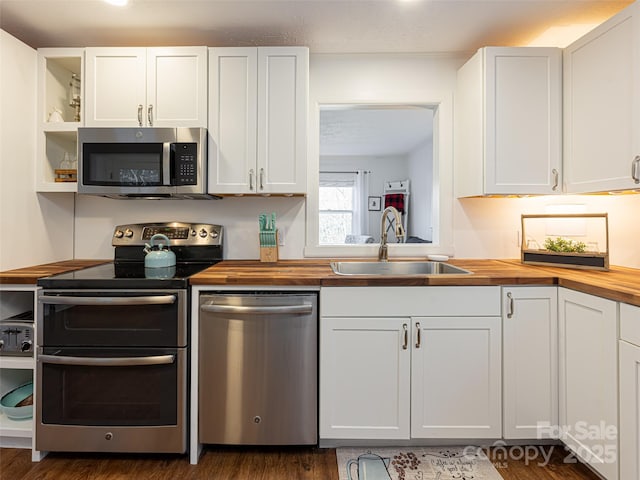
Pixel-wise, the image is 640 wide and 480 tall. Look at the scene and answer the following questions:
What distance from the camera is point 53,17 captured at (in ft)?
6.66

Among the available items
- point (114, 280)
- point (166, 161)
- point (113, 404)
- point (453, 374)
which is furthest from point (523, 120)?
point (113, 404)

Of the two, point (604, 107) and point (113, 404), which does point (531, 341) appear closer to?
point (604, 107)

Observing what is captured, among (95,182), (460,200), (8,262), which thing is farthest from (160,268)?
(460,200)

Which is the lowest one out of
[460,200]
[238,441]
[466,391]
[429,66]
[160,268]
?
[238,441]

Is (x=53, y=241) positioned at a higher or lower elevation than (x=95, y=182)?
lower

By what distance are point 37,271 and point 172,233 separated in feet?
2.37

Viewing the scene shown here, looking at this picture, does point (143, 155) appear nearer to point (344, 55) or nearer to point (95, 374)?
point (95, 374)

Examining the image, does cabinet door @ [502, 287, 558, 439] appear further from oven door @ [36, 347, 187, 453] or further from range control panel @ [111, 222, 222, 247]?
range control panel @ [111, 222, 222, 247]

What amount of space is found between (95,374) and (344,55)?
234cm

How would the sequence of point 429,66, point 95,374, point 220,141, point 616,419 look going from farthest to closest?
point 429,66 → point 220,141 → point 95,374 → point 616,419

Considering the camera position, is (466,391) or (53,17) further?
(53,17)

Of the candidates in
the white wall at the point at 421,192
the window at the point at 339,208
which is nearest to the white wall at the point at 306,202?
the white wall at the point at 421,192

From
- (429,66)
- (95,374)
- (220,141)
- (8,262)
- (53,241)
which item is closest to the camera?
(95,374)

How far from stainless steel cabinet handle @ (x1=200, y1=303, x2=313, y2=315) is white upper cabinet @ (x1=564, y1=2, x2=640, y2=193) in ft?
5.32
